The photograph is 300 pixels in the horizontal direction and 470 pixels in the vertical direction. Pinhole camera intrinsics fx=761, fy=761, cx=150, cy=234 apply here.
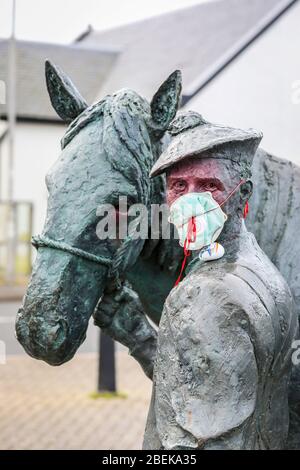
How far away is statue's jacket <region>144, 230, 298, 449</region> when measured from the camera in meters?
1.71

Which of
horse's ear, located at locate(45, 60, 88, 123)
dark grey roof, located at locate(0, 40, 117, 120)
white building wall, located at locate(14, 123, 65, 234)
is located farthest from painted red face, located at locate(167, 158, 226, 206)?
dark grey roof, located at locate(0, 40, 117, 120)

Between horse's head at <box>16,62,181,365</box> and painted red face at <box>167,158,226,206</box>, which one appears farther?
horse's head at <box>16,62,181,365</box>

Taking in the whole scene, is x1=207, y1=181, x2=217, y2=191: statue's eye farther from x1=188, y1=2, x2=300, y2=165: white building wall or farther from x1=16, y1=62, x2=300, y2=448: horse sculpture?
x1=188, y1=2, x2=300, y2=165: white building wall

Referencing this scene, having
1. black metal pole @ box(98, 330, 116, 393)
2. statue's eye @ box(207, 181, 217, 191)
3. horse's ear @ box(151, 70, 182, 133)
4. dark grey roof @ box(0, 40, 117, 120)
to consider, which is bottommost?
black metal pole @ box(98, 330, 116, 393)

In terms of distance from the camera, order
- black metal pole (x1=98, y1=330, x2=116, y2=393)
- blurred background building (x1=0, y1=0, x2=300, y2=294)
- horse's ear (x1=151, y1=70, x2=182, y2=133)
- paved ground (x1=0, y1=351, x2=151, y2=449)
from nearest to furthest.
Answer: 1. horse's ear (x1=151, y1=70, x2=182, y2=133)
2. paved ground (x1=0, y1=351, x2=151, y2=449)
3. black metal pole (x1=98, y1=330, x2=116, y2=393)
4. blurred background building (x1=0, y1=0, x2=300, y2=294)

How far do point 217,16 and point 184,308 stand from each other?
1913 cm

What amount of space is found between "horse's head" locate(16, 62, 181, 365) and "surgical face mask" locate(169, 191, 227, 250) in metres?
0.38

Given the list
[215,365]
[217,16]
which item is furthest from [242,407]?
[217,16]

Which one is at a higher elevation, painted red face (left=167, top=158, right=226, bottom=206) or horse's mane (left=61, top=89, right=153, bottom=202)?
horse's mane (left=61, top=89, right=153, bottom=202)

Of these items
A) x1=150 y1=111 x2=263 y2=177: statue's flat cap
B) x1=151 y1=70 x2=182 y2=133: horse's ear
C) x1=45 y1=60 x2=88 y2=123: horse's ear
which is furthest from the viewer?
x1=45 y1=60 x2=88 y2=123: horse's ear

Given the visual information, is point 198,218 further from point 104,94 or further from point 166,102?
point 104,94

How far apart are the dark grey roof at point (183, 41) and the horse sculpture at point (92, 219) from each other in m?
10.9

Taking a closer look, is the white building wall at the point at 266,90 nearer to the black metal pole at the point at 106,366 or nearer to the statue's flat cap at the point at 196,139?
the black metal pole at the point at 106,366
